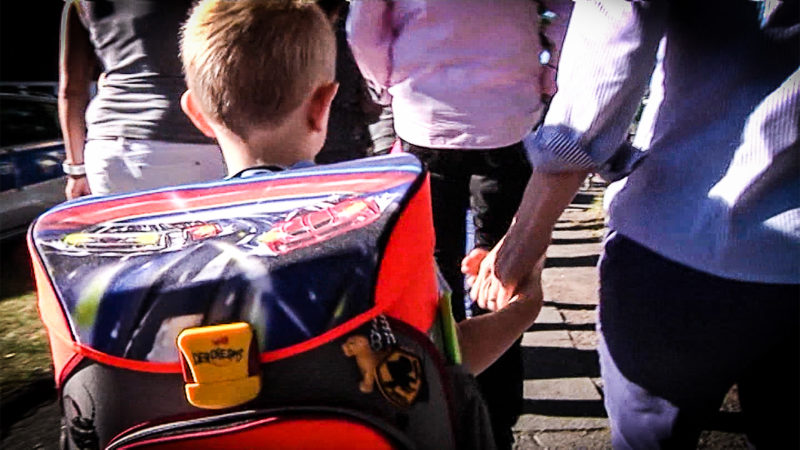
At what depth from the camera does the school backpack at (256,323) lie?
990 millimetres

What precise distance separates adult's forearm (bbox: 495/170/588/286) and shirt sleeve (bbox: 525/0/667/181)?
3 cm

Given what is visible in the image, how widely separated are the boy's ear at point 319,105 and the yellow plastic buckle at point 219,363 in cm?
40

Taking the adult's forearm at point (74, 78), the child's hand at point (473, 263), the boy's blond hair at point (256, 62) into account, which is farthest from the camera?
the adult's forearm at point (74, 78)

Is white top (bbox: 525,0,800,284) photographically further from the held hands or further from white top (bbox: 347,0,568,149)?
white top (bbox: 347,0,568,149)

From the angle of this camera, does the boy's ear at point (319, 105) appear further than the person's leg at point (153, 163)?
No

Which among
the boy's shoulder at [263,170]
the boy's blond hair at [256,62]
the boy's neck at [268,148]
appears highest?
the boy's blond hair at [256,62]

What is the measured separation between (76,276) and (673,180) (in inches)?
33.6

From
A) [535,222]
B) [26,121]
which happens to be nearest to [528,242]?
[535,222]

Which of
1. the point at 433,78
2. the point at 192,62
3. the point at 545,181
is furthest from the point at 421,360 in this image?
the point at 433,78

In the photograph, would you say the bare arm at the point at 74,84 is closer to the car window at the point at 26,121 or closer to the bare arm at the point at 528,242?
the bare arm at the point at 528,242

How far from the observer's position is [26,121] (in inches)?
230

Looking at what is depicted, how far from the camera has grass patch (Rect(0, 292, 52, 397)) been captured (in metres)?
3.32

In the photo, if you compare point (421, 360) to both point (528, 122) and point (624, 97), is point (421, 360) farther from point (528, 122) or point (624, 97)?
point (528, 122)

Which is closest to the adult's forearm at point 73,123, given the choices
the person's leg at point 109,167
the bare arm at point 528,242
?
the person's leg at point 109,167
